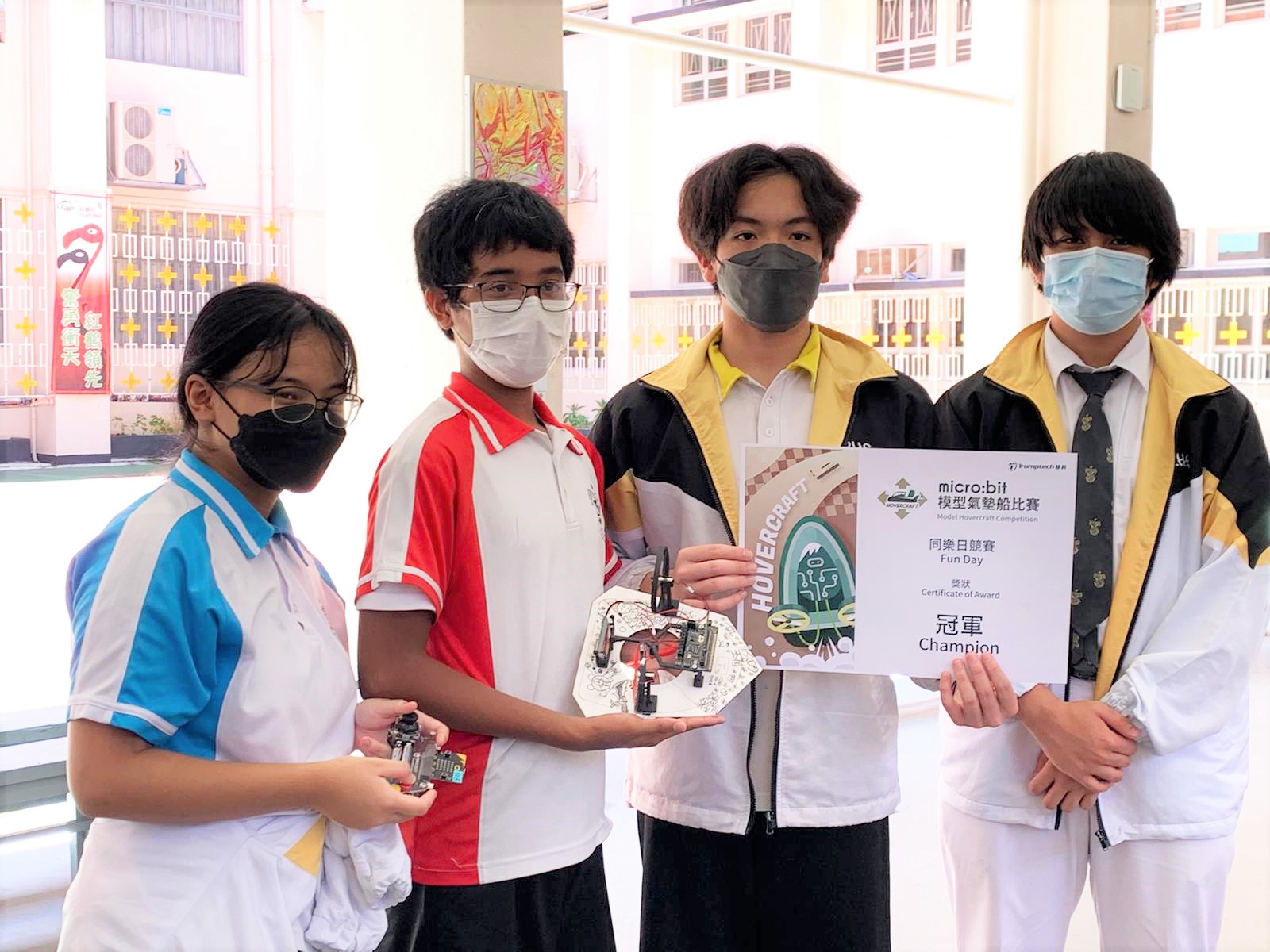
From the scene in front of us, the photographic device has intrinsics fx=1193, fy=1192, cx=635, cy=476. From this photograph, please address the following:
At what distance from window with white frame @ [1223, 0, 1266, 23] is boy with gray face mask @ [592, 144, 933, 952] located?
13.9 ft

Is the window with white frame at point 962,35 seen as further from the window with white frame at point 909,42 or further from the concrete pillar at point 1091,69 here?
the concrete pillar at point 1091,69

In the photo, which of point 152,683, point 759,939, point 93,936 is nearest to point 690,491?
point 759,939

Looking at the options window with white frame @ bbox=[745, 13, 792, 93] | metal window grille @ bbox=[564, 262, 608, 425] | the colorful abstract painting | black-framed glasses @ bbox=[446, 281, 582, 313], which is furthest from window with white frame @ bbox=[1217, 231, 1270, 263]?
black-framed glasses @ bbox=[446, 281, 582, 313]

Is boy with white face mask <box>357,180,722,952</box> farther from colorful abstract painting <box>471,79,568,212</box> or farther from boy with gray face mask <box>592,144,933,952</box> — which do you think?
colorful abstract painting <box>471,79,568,212</box>

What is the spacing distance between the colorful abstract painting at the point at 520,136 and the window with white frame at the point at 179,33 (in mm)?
854

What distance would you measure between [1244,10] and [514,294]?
16.0 ft

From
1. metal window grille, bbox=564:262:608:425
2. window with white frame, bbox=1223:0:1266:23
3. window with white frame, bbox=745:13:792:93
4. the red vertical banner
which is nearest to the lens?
the red vertical banner

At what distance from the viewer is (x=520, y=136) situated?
3064 mm

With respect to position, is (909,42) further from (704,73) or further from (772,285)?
(772,285)

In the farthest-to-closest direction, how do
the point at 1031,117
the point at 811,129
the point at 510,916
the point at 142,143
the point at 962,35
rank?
the point at 962,35 < the point at 811,129 < the point at 1031,117 < the point at 142,143 < the point at 510,916

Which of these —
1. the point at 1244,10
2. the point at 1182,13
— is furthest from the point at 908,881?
the point at 1244,10

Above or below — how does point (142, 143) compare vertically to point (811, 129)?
below

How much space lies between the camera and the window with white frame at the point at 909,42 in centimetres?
522

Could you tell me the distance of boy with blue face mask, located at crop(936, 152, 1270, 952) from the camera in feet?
6.40
